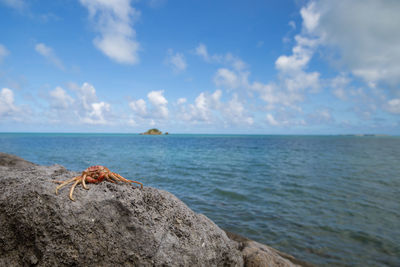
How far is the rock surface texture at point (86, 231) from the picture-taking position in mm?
2951

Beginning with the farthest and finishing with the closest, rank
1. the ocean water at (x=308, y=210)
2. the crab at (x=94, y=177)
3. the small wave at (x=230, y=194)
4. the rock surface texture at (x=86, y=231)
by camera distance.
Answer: the small wave at (x=230, y=194), the ocean water at (x=308, y=210), the crab at (x=94, y=177), the rock surface texture at (x=86, y=231)

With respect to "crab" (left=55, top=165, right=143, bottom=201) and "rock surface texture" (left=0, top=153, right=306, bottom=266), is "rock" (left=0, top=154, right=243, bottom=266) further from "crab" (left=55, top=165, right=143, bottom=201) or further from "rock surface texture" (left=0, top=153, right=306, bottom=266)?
"crab" (left=55, top=165, right=143, bottom=201)

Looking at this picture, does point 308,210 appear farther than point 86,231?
Yes

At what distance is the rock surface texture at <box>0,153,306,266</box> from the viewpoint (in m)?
2.95

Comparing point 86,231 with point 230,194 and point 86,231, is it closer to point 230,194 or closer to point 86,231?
point 86,231

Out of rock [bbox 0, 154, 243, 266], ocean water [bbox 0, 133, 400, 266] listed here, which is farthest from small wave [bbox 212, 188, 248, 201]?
rock [bbox 0, 154, 243, 266]

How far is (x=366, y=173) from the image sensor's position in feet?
60.8

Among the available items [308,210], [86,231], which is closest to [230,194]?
[308,210]

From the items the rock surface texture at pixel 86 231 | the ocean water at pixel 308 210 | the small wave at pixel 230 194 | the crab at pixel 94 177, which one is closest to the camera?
the rock surface texture at pixel 86 231

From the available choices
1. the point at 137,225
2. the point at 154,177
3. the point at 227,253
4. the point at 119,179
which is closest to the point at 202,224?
the point at 227,253

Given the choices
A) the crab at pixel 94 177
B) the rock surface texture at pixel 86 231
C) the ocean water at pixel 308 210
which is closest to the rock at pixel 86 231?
the rock surface texture at pixel 86 231

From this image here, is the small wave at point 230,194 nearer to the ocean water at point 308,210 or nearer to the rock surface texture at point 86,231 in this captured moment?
the ocean water at point 308,210

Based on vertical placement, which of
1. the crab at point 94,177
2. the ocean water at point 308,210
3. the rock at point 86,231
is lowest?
the ocean water at point 308,210

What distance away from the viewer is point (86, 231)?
304 centimetres
